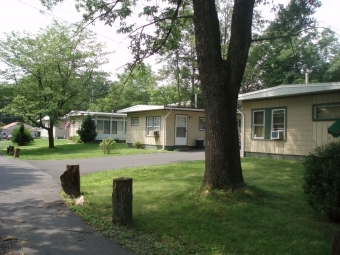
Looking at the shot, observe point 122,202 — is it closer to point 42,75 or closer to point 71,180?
point 71,180

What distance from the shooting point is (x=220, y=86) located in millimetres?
6180

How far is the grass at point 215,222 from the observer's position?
163 inches

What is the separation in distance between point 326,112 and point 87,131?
22737 mm

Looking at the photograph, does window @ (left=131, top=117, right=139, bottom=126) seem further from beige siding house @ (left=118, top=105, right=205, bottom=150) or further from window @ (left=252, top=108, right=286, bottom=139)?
window @ (left=252, top=108, right=286, bottom=139)

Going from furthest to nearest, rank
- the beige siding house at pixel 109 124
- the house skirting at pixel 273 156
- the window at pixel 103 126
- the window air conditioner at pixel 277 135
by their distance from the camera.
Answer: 1. the window at pixel 103 126
2. the beige siding house at pixel 109 124
3. the window air conditioner at pixel 277 135
4. the house skirting at pixel 273 156

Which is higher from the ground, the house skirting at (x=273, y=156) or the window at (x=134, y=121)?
the window at (x=134, y=121)

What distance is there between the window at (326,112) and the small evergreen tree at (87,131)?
73.0 feet

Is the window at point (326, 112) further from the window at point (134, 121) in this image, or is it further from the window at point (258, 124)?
the window at point (134, 121)

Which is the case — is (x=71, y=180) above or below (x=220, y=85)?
below

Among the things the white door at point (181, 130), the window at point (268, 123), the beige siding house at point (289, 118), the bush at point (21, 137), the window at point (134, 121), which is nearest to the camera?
the beige siding house at point (289, 118)

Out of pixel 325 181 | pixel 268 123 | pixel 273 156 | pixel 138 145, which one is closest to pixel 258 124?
pixel 268 123

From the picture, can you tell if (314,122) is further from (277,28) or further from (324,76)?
(324,76)

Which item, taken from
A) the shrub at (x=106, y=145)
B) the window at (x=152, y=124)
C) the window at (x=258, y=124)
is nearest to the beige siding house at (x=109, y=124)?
the window at (x=152, y=124)

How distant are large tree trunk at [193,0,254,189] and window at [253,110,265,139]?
8.33 metres
